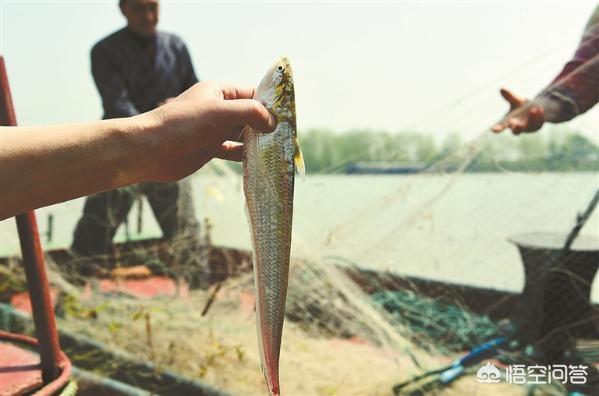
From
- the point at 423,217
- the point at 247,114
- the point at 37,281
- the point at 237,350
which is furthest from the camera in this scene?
the point at 423,217

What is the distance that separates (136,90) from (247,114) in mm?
4581

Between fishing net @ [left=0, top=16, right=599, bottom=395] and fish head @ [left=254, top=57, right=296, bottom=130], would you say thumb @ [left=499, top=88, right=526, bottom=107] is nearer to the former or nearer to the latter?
→ fishing net @ [left=0, top=16, right=599, bottom=395]

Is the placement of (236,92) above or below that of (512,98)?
above

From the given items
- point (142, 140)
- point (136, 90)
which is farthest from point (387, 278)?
point (142, 140)

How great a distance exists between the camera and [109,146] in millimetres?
1479

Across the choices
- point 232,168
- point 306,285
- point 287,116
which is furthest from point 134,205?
point 287,116

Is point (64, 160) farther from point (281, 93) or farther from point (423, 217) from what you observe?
point (423, 217)

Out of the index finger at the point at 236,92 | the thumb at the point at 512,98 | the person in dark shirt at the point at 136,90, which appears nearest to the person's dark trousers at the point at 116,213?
the person in dark shirt at the point at 136,90

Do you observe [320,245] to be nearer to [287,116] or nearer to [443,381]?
[443,381]

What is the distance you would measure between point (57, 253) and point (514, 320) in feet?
16.6

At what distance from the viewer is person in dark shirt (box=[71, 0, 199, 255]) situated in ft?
18.1

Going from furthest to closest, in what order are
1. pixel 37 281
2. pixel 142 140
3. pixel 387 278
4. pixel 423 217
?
pixel 387 278, pixel 423 217, pixel 37 281, pixel 142 140

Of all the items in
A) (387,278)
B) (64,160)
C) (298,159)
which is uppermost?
(64,160)

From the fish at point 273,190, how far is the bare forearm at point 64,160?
0.38 m
